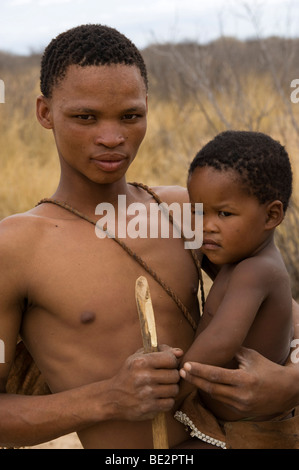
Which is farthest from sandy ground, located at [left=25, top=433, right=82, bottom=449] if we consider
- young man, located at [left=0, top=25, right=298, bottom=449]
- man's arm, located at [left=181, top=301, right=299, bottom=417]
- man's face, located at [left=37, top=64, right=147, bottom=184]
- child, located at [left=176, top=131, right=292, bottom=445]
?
man's face, located at [left=37, top=64, right=147, bottom=184]

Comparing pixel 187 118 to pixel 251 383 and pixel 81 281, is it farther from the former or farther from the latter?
pixel 251 383

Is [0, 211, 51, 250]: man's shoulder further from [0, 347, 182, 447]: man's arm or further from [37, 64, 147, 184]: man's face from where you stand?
[0, 347, 182, 447]: man's arm

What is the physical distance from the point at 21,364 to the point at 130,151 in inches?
33.1

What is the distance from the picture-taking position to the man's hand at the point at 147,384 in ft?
6.24

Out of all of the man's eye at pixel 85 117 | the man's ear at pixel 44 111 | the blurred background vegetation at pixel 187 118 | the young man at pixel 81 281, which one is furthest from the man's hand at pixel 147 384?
the blurred background vegetation at pixel 187 118

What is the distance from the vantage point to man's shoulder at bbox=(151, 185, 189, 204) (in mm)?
2584

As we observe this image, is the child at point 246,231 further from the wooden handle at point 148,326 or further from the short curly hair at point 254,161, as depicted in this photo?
the wooden handle at point 148,326

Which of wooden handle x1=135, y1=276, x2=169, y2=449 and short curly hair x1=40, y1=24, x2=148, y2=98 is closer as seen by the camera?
wooden handle x1=135, y1=276, x2=169, y2=449

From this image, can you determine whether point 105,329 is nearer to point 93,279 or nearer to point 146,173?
point 93,279

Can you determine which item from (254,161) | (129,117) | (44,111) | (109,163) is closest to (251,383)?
(254,161)

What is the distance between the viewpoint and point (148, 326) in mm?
1872

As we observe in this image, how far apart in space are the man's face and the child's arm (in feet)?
1.71

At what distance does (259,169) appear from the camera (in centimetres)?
216

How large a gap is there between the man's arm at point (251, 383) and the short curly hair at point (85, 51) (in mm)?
996
